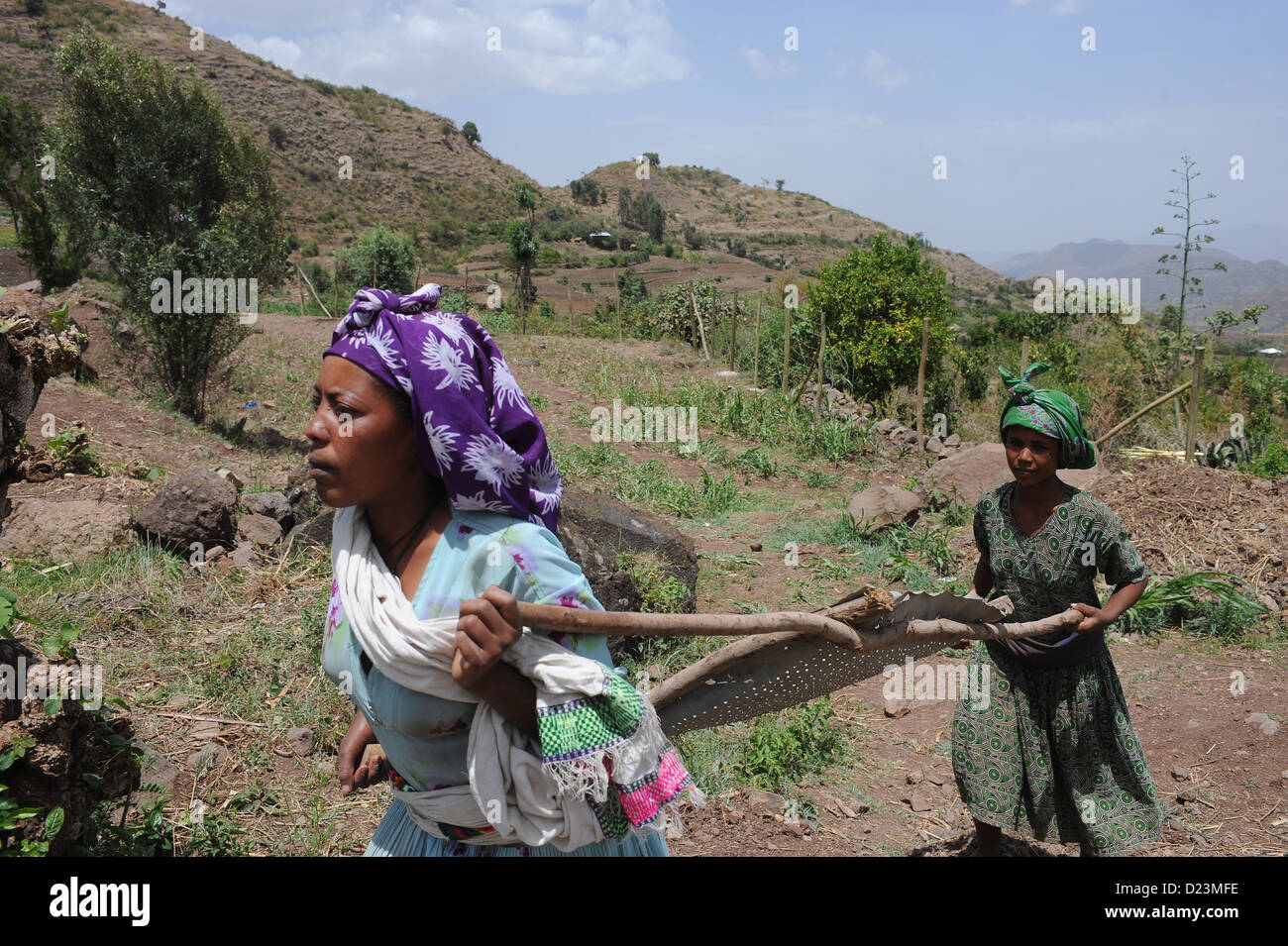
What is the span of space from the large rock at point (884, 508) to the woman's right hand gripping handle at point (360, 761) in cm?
627

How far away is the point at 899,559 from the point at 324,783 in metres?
4.62

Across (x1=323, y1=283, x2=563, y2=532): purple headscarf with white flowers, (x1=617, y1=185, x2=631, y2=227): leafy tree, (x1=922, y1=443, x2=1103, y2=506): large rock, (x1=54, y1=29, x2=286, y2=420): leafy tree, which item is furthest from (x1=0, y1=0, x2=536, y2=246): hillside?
(x1=323, y1=283, x2=563, y2=532): purple headscarf with white flowers

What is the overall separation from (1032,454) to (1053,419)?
120mm

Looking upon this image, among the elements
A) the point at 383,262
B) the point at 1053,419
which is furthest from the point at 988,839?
the point at 383,262

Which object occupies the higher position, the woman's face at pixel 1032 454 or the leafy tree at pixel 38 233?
the leafy tree at pixel 38 233

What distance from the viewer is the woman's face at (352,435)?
1.39m

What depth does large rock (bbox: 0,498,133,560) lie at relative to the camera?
207 inches

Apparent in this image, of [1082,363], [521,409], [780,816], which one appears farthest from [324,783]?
[1082,363]

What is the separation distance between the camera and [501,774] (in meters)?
1.35

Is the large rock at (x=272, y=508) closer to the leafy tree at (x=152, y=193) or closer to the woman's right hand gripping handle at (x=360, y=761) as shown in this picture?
the woman's right hand gripping handle at (x=360, y=761)

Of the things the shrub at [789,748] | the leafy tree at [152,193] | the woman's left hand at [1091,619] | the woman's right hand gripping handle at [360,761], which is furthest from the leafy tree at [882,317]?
the woman's right hand gripping handle at [360,761]

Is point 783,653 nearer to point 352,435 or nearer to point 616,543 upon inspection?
point 352,435

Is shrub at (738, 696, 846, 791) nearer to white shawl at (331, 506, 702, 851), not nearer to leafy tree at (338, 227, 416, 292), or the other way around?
white shawl at (331, 506, 702, 851)

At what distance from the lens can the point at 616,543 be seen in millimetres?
5484
